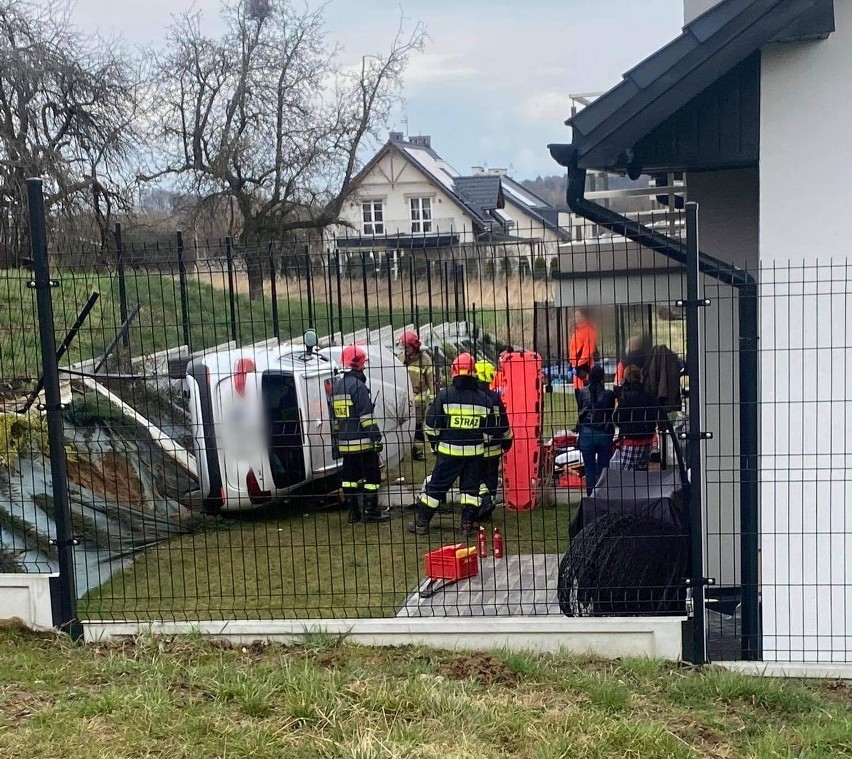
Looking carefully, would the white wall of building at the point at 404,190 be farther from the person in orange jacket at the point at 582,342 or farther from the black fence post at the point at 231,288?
the person in orange jacket at the point at 582,342

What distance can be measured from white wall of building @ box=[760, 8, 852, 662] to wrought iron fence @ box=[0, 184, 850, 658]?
0.10 feet

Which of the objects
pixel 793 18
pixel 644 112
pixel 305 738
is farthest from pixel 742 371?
pixel 305 738

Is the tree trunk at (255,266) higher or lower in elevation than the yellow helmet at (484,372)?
higher

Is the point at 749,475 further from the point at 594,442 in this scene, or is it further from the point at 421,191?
the point at 421,191

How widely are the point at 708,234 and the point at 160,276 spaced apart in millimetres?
4369

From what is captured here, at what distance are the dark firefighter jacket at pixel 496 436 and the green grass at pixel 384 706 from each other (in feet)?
11.4

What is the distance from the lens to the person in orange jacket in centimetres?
614

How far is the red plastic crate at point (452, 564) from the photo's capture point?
6.93 m

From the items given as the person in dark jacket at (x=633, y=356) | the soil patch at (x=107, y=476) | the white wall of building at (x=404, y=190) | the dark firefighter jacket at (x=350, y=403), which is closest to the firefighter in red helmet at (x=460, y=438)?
the dark firefighter jacket at (x=350, y=403)

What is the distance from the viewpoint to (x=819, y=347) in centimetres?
538

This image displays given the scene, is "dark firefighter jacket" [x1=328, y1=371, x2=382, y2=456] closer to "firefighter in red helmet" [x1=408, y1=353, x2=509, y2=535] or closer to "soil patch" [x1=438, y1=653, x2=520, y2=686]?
"firefighter in red helmet" [x1=408, y1=353, x2=509, y2=535]

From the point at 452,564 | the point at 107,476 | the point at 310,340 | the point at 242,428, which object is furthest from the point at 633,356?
the point at 107,476

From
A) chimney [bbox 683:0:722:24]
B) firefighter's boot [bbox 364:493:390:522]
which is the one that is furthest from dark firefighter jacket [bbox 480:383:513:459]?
chimney [bbox 683:0:722:24]

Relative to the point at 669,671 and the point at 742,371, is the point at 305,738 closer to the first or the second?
the point at 669,671
